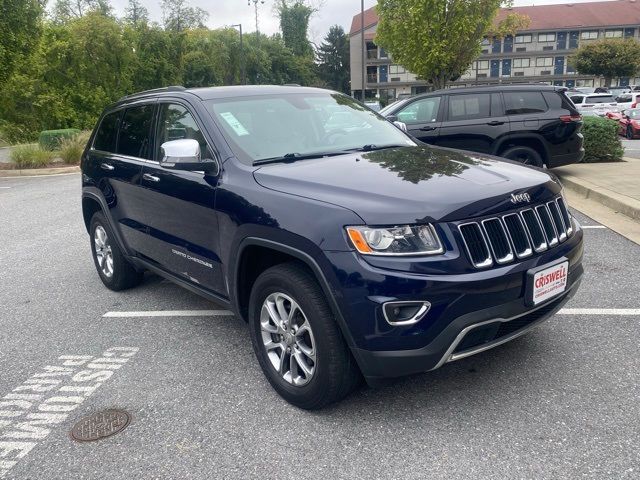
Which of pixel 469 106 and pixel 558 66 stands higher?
pixel 558 66

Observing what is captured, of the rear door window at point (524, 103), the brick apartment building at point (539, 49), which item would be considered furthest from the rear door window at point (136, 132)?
the brick apartment building at point (539, 49)

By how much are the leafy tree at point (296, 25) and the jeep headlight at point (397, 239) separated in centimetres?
8246

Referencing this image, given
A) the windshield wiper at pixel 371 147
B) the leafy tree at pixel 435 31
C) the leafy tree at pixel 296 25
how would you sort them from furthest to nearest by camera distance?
the leafy tree at pixel 296 25 → the leafy tree at pixel 435 31 → the windshield wiper at pixel 371 147

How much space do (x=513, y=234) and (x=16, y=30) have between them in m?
16.7

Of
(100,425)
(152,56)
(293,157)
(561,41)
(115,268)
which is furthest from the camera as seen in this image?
(561,41)

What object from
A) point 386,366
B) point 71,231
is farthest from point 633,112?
point 386,366

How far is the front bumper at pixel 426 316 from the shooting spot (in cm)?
257

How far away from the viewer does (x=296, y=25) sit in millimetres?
81812

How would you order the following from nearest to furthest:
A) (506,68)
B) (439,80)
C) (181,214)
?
(181,214) < (439,80) < (506,68)

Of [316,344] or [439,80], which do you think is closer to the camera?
[316,344]

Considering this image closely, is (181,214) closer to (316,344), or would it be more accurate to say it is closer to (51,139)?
(316,344)

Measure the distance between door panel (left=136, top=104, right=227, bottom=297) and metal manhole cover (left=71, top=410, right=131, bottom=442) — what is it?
3.11ft

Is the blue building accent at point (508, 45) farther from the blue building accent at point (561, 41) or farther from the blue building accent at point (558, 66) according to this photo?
the blue building accent at point (558, 66)

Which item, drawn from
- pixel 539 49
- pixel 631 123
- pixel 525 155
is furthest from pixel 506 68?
pixel 525 155
